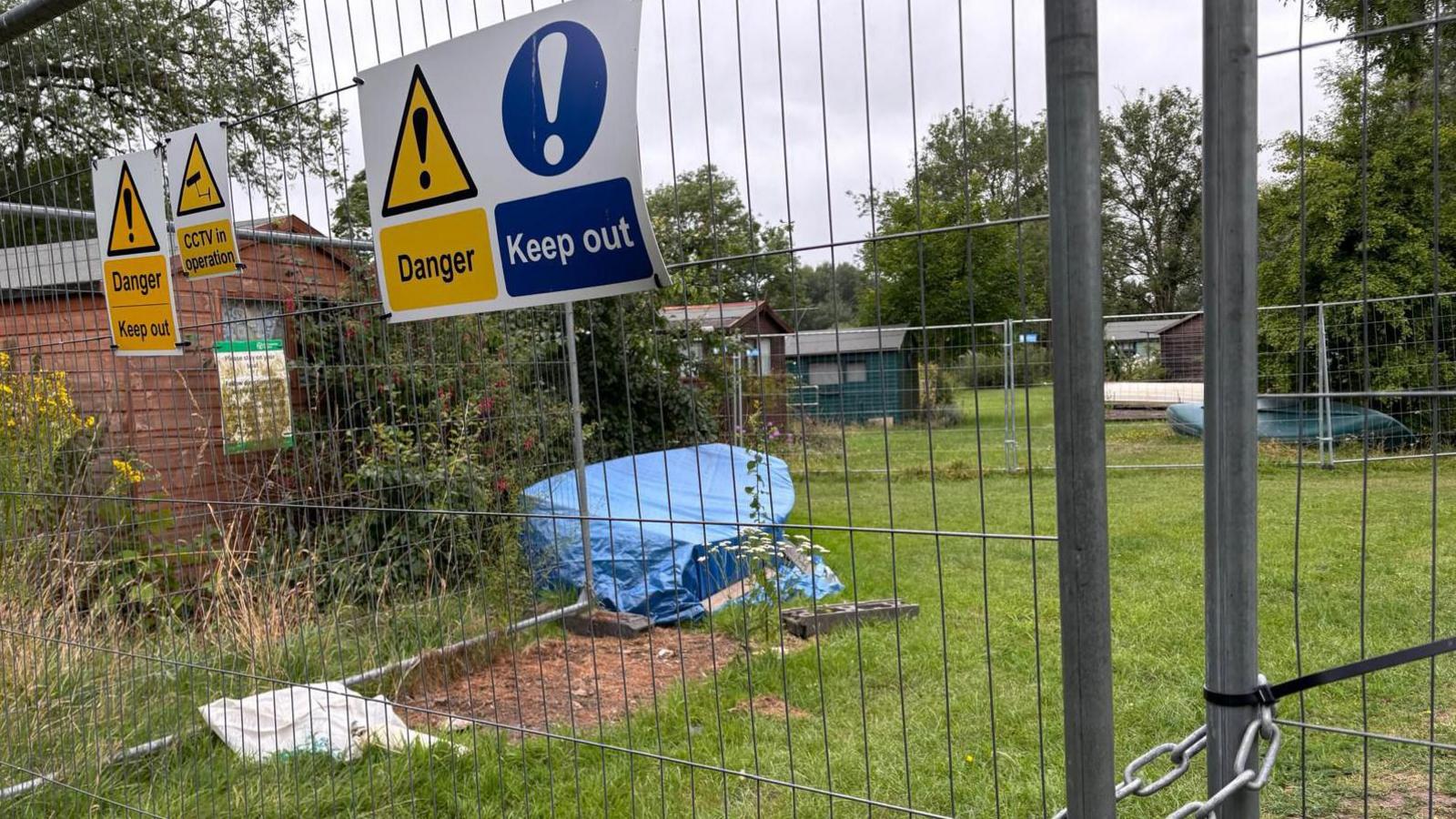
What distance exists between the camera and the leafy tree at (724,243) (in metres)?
1.73

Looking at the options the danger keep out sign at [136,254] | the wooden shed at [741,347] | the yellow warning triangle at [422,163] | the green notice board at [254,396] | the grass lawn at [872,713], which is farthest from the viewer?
the grass lawn at [872,713]

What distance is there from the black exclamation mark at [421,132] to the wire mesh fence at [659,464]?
0.67 ft

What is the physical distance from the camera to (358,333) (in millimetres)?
2832

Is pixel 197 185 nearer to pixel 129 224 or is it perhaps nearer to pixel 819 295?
pixel 129 224

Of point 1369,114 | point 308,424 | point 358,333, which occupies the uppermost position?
point 1369,114

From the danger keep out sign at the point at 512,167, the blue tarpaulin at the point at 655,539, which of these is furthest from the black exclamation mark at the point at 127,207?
the blue tarpaulin at the point at 655,539

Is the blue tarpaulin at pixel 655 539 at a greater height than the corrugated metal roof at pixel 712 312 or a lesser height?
lesser

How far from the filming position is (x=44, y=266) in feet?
12.3

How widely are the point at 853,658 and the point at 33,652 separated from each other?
11.2ft

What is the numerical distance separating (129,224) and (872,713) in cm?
333

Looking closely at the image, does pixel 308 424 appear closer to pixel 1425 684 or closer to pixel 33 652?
pixel 33 652

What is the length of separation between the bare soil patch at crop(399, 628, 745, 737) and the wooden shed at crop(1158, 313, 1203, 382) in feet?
6.67

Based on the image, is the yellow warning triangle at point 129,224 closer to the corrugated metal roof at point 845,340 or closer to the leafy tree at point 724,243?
the leafy tree at point 724,243

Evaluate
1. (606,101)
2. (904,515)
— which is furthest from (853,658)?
(606,101)
